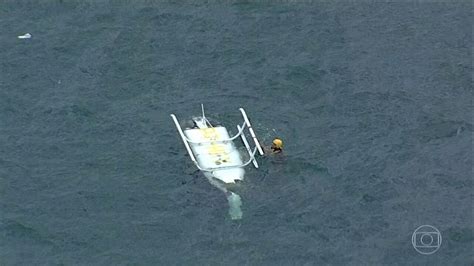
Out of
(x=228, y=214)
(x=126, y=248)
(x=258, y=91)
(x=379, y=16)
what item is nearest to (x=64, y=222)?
(x=126, y=248)

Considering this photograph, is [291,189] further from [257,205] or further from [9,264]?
[9,264]

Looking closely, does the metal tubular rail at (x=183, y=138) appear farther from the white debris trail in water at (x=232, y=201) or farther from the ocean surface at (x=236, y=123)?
the white debris trail in water at (x=232, y=201)

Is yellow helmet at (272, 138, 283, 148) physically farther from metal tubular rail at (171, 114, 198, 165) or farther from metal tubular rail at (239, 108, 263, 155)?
metal tubular rail at (171, 114, 198, 165)

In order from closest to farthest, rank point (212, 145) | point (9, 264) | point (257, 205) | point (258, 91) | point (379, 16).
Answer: point (9, 264)
point (257, 205)
point (212, 145)
point (258, 91)
point (379, 16)

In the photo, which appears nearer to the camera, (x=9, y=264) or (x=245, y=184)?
(x=9, y=264)

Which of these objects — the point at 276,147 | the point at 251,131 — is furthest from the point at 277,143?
the point at 251,131

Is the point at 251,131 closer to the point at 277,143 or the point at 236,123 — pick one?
the point at 236,123

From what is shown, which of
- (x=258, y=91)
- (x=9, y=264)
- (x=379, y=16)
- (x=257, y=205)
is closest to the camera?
(x=9, y=264)
